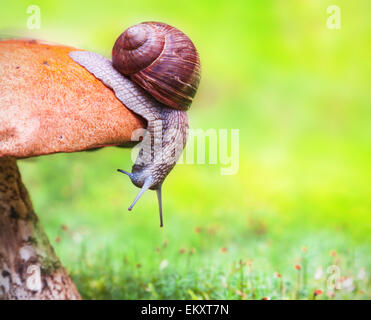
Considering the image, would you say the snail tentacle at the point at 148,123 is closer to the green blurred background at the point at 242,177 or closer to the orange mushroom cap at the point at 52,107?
the orange mushroom cap at the point at 52,107

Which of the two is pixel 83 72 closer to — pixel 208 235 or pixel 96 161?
pixel 208 235

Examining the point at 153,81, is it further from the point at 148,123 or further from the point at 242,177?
the point at 242,177

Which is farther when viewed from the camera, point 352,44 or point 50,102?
point 352,44

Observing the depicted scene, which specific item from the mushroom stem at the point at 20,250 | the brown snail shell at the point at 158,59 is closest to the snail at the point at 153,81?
the brown snail shell at the point at 158,59

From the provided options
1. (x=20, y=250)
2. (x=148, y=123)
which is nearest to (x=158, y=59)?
(x=148, y=123)

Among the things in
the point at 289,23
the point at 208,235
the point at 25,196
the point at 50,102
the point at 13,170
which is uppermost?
the point at 289,23

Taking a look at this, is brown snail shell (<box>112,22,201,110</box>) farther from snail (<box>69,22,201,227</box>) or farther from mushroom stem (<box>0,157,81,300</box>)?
mushroom stem (<box>0,157,81,300</box>)

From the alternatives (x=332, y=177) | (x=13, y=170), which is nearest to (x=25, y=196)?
(x=13, y=170)
